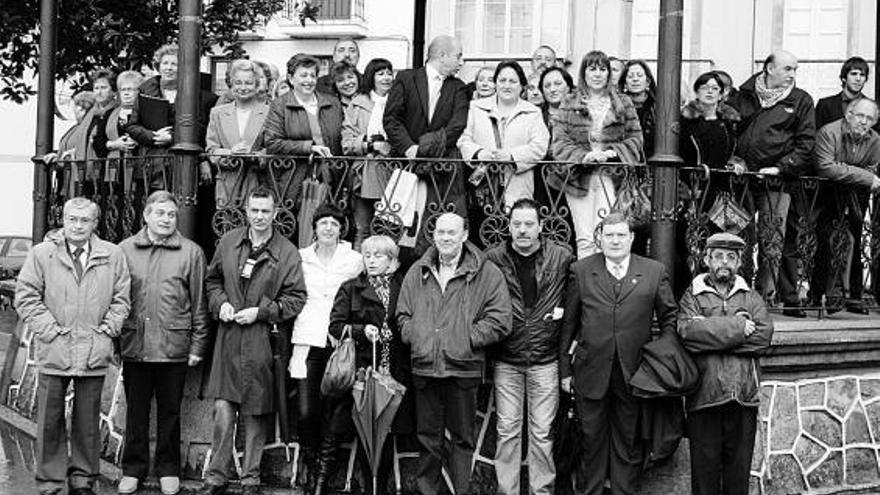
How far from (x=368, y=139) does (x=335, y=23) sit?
17.5 meters

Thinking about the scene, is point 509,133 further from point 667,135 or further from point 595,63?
point 667,135

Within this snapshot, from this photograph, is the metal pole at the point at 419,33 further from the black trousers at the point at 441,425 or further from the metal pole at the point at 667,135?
the black trousers at the point at 441,425

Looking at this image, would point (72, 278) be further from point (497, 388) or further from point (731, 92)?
point (731, 92)

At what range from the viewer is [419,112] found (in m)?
8.76

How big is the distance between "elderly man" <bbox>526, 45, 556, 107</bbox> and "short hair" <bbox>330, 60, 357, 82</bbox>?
1.41 meters

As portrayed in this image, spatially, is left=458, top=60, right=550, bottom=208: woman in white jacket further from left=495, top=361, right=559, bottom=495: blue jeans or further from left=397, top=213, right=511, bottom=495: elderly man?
left=495, top=361, right=559, bottom=495: blue jeans

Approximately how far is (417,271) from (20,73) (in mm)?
6856

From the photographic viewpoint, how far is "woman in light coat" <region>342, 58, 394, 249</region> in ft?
27.9

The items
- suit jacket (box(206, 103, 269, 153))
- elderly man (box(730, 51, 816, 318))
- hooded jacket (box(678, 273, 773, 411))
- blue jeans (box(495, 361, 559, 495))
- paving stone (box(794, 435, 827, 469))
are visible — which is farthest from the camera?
suit jacket (box(206, 103, 269, 153))

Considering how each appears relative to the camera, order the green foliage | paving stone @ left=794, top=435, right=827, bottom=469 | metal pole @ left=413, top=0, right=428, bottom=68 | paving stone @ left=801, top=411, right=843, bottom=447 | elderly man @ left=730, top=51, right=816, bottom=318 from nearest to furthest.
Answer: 1. paving stone @ left=794, top=435, right=827, bottom=469
2. paving stone @ left=801, top=411, right=843, bottom=447
3. elderly man @ left=730, top=51, right=816, bottom=318
4. the green foliage
5. metal pole @ left=413, top=0, right=428, bottom=68

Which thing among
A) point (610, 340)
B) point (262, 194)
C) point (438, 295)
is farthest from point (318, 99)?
point (610, 340)

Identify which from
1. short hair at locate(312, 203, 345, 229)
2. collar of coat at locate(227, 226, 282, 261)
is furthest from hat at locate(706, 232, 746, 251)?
collar of coat at locate(227, 226, 282, 261)

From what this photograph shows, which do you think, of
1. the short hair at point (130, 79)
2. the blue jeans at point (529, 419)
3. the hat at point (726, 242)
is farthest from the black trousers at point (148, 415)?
the hat at point (726, 242)

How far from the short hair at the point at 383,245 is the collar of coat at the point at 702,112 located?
2.64 meters
